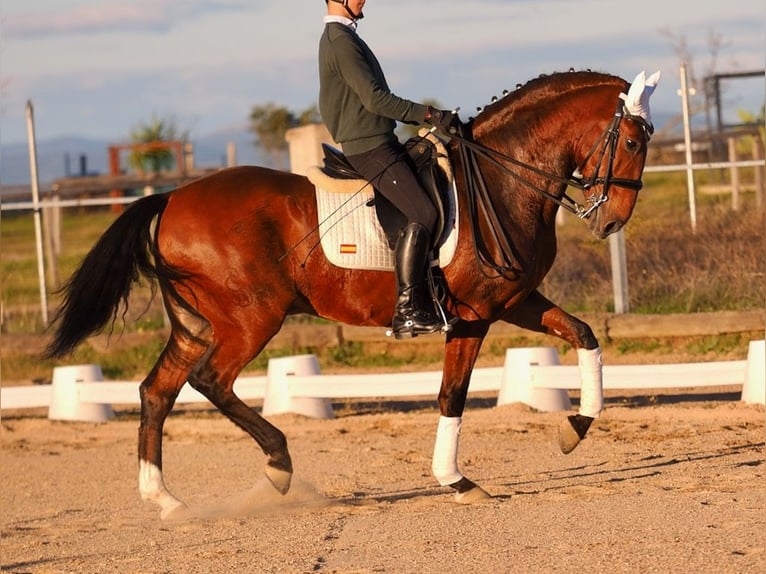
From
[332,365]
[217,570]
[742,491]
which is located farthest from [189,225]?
[332,365]

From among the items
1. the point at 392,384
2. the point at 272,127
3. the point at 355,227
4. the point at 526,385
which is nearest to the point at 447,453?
the point at 355,227

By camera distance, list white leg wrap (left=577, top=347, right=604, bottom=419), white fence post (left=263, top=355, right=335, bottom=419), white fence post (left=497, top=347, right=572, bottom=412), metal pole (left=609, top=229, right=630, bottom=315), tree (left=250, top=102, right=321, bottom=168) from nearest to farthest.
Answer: white leg wrap (left=577, top=347, right=604, bottom=419)
white fence post (left=497, top=347, right=572, bottom=412)
white fence post (left=263, top=355, right=335, bottom=419)
metal pole (left=609, top=229, right=630, bottom=315)
tree (left=250, top=102, right=321, bottom=168)

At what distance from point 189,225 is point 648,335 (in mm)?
6606

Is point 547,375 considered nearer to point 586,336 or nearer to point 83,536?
point 586,336

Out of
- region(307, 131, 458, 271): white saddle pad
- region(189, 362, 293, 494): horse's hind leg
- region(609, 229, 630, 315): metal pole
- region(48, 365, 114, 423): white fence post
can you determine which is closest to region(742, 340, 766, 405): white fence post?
region(609, 229, 630, 315): metal pole

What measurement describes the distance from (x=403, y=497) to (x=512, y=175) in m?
2.15

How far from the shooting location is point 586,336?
8703 millimetres

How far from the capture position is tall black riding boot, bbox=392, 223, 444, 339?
8117 mm

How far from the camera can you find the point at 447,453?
8.38 meters

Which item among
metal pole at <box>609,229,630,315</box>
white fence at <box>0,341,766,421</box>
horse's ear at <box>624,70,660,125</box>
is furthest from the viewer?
metal pole at <box>609,229,630,315</box>

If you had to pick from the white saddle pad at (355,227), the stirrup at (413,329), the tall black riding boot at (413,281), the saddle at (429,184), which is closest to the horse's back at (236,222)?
the white saddle pad at (355,227)

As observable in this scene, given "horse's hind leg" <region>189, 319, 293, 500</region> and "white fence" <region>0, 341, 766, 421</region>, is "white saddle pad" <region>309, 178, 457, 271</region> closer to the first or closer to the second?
"horse's hind leg" <region>189, 319, 293, 500</region>

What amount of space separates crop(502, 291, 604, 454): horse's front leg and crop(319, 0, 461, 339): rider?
2.60ft

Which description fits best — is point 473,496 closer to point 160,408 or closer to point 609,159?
point 160,408
